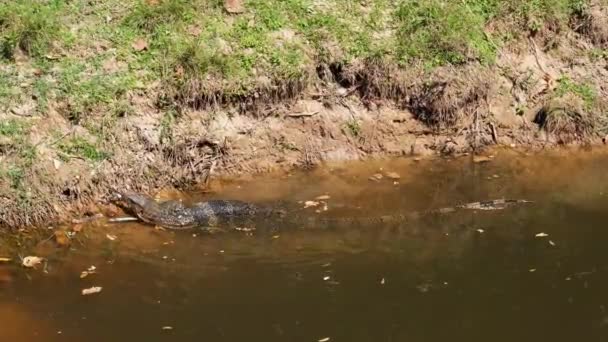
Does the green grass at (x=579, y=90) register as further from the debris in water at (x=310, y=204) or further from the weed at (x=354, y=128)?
the debris in water at (x=310, y=204)

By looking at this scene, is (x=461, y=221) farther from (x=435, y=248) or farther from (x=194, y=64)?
(x=194, y=64)

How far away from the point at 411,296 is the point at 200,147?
2962 mm

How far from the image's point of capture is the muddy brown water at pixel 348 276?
603 cm

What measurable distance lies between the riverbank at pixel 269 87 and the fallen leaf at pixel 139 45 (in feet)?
0.08

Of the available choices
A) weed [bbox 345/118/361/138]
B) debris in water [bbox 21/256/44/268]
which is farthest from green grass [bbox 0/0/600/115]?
debris in water [bbox 21/256/44/268]

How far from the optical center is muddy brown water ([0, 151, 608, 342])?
6.03m

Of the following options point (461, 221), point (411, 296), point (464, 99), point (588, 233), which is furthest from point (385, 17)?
point (411, 296)

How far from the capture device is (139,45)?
862 cm

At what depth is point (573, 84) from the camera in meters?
9.52

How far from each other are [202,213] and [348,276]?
1638mm

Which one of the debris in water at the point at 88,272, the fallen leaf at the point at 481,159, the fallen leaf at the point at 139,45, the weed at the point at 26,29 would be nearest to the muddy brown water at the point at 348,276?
the debris in water at the point at 88,272

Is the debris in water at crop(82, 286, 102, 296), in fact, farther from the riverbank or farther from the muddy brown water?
the riverbank

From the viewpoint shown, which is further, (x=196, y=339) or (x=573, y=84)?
(x=573, y=84)

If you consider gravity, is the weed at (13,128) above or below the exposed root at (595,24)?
below
